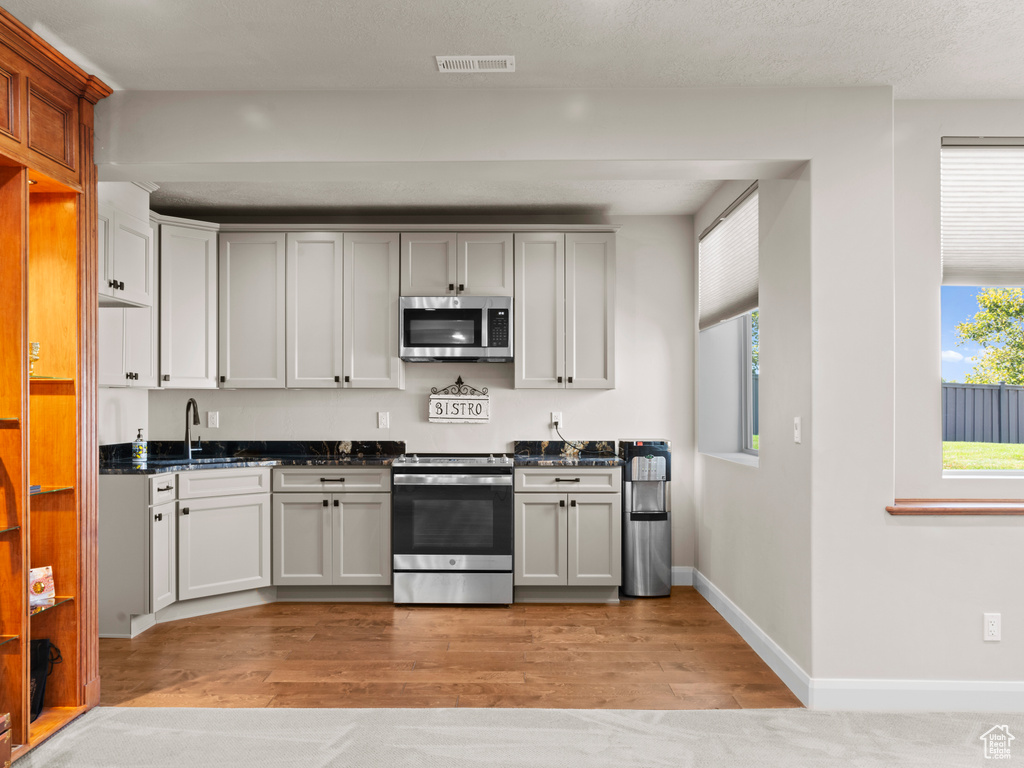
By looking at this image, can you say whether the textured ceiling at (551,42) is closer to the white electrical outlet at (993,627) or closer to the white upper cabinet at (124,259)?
the white upper cabinet at (124,259)

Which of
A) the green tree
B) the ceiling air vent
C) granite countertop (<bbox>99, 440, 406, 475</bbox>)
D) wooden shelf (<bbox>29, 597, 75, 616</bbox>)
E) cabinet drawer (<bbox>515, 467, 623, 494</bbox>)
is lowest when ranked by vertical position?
wooden shelf (<bbox>29, 597, 75, 616</bbox>)

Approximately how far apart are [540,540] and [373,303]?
1.82 metres

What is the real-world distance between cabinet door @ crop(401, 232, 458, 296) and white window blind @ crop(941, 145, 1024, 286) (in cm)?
267

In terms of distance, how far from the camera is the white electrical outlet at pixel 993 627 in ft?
8.84

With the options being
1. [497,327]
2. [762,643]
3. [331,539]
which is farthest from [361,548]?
[762,643]

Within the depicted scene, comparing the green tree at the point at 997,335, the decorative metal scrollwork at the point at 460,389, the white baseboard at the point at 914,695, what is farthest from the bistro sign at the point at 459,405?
the green tree at the point at 997,335

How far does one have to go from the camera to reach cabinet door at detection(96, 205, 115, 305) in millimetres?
3461

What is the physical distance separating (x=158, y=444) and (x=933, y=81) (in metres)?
4.71

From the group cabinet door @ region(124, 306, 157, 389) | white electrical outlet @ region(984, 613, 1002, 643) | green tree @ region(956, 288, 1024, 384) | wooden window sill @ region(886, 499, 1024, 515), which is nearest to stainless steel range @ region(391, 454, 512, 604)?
cabinet door @ region(124, 306, 157, 389)

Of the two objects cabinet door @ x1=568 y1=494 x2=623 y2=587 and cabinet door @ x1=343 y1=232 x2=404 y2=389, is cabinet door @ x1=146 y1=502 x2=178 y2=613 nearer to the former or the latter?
cabinet door @ x1=343 y1=232 x2=404 y2=389

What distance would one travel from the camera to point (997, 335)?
327cm

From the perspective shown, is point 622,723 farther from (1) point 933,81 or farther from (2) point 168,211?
(2) point 168,211

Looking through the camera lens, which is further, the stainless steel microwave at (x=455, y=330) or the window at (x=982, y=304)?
the stainless steel microwave at (x=455, y=330)

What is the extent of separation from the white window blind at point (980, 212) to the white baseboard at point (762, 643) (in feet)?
5.88
